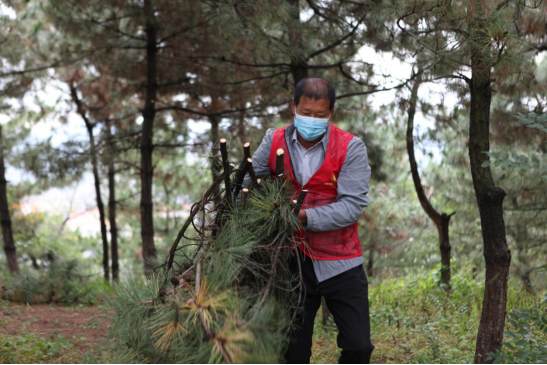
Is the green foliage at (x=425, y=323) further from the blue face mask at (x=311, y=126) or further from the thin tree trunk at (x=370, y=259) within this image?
the thin tree trunk at (x=370, y=259)

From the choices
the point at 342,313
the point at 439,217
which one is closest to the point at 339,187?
the point at 342,313

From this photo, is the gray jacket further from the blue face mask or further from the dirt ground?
the dirt ground

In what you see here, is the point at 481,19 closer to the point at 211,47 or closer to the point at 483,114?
the point at 483,114

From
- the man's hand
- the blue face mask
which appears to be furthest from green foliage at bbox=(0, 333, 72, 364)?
the blue face mask

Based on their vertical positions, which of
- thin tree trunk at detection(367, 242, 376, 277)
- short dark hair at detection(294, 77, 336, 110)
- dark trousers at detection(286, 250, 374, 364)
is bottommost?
thin tree trunk at detection(367, 242, 376, 277)

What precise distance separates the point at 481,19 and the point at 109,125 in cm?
921

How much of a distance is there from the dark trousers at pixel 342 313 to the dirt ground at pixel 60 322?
2602mm

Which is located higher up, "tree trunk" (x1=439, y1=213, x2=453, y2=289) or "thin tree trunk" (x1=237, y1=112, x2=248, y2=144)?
"thin tree trunk" (x1=237, y1=112, x2=248, y2=144)

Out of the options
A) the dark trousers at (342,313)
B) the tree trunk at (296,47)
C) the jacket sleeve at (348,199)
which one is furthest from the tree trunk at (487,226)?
the tree trunk at (296,47)

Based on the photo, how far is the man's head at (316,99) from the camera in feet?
9.36

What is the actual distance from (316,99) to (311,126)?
149mm

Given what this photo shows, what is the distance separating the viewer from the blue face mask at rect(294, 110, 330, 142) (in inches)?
112

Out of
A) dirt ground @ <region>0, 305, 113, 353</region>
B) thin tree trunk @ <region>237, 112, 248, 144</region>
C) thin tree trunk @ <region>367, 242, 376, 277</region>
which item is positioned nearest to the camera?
dirt ground @ <region>0, 305, 113, 353</region>

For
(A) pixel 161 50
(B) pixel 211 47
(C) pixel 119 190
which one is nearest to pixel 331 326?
(B) pixel 211 47
